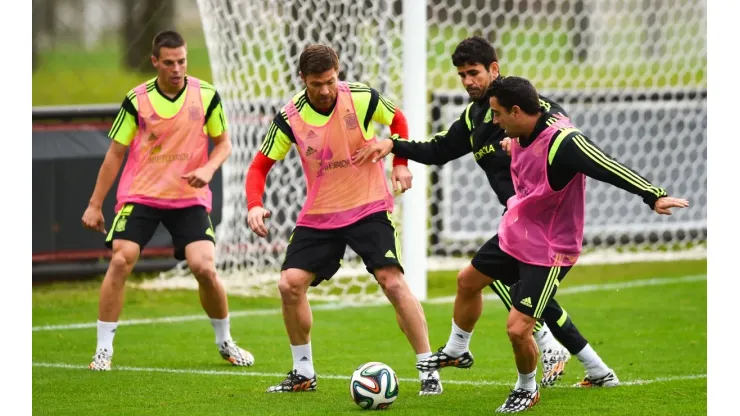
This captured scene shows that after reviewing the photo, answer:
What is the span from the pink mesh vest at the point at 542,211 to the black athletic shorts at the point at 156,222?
2.72 meters

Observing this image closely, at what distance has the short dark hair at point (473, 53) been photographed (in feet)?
23.4

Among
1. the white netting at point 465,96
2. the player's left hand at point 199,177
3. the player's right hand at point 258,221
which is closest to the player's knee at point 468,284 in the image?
the player's right hand at point 258,221

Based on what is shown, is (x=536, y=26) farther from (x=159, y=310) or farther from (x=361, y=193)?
(x=361, y=193)

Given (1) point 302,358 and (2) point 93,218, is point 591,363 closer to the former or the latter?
(1) point 302,358

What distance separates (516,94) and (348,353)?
3254 millimetres

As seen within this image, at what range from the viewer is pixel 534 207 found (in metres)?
6.79

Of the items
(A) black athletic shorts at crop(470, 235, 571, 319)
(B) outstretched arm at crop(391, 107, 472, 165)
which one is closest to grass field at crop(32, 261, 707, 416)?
(A) black athletic shorts at crop(470, 235, 571, 319)

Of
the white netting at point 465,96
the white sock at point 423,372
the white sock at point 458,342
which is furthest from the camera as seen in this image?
the white netting at point 465,96

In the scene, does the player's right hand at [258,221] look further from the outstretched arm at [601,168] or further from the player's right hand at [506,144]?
the outstretched arm at [601,168]

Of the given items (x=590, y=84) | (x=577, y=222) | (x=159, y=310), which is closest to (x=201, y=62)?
(x=590, y=84)

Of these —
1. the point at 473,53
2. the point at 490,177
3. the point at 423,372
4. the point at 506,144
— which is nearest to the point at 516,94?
the point at 506,144

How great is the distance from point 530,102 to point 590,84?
8.43 meters

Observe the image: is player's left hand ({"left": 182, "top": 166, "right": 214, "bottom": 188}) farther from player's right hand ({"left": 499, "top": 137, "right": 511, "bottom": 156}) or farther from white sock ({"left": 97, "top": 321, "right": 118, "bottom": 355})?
player's right hand ({"left": 499, "top": 137, "right": 511, "bottom": 156})

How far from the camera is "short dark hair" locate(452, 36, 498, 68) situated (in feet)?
23.4
